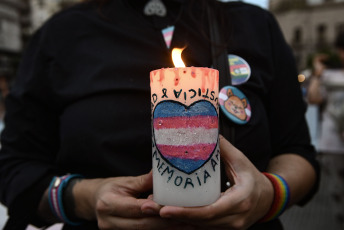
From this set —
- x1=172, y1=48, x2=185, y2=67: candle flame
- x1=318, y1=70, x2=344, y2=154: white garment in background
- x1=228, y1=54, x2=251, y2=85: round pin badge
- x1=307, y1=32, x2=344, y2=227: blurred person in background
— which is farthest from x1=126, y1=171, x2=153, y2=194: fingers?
x1=318, y1=70, x2=344, y2=154: white garment in background

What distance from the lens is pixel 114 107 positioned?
3.19 ft

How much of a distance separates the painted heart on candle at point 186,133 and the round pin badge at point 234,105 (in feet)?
0.75

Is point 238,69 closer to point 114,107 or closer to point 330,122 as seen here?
point 114,107

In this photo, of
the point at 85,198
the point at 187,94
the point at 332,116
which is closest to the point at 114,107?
the point at 85,198

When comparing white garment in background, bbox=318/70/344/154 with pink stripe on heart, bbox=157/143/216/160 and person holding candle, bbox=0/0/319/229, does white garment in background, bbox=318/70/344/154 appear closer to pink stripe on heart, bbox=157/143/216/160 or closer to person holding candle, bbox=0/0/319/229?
person holding candle, bbox=0/0/319/229

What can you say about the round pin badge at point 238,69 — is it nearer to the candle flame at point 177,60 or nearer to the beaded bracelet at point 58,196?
the candle flame at point 177,60

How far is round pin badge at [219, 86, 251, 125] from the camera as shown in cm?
90

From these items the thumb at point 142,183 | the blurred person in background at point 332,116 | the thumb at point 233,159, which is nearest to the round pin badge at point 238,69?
the thumb at point 233,159

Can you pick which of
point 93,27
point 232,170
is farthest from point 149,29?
point 232,170

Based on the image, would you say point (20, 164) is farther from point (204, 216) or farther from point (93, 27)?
point (204, 216)

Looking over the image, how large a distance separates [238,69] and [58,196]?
0.66 metres

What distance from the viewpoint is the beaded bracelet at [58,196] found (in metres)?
0.98

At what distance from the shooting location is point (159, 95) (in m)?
0.69

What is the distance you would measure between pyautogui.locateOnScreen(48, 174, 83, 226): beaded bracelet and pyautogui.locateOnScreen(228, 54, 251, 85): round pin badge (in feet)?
1.85
